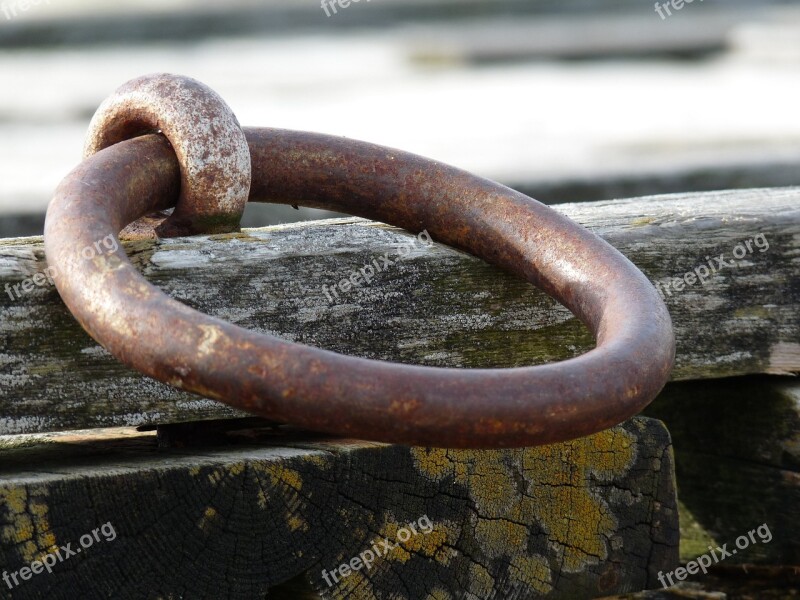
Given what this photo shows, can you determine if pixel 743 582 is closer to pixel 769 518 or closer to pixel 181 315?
pixel 769 518

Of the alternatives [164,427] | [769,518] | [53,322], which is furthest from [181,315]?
[769,518]

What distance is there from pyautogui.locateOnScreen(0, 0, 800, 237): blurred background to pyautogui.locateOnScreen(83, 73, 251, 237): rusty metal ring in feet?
5.16

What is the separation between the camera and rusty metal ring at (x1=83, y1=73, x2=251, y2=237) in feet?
4.42

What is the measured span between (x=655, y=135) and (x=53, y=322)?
2876mm

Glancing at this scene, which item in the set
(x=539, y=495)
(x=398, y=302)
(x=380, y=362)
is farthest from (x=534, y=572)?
(x=380, y=362)

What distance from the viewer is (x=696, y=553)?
191 centimetres

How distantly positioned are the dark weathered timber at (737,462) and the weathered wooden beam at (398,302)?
0.40 ft

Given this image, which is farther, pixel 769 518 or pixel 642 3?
pixel 642 3

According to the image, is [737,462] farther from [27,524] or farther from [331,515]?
[27,524]

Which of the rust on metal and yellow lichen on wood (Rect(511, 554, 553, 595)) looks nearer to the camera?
the rust on metal

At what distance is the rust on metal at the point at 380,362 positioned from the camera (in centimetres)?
101

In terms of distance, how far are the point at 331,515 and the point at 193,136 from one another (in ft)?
1.79

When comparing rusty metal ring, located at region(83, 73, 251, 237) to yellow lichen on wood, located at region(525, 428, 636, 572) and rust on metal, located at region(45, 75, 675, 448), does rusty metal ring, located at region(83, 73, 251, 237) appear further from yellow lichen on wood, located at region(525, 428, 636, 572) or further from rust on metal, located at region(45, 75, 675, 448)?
yellow lichen on wood, located at region(525, 428, 636, 572)

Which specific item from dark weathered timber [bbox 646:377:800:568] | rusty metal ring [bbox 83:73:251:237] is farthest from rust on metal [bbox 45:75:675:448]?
dark weathered timber [bbox 646:377:800:568]
